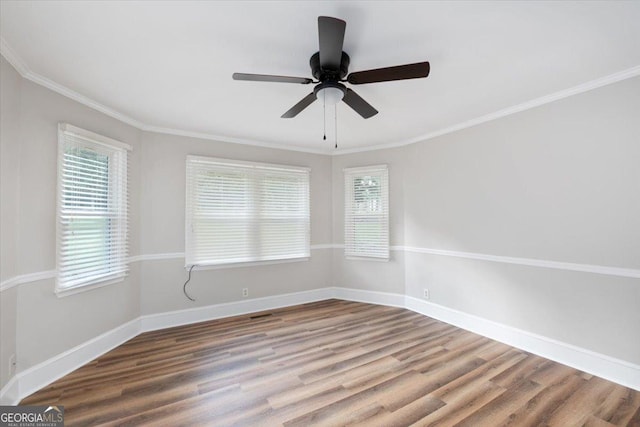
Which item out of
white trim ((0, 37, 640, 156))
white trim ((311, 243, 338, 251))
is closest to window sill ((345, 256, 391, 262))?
white trim ((311, 243, 338, 251))

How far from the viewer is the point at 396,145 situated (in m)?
4.41

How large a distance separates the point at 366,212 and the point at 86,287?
12.2ft

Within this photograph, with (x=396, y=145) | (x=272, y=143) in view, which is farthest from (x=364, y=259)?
(x=272, y=143)

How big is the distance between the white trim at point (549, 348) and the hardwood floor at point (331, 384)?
9cm

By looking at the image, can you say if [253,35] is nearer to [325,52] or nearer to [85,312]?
[325,52]

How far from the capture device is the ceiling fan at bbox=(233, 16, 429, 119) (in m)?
1.58

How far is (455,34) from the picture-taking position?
1860mm

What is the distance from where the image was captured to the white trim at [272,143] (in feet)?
7.40

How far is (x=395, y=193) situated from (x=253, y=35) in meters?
3.19

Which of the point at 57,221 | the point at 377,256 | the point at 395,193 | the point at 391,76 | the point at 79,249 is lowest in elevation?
the point at 377,256

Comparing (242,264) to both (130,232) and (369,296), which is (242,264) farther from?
(369,296)


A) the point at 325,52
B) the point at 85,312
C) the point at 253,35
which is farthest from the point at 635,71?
the point at 85,312

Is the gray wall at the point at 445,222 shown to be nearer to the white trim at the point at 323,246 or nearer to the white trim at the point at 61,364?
the white trim at the point at 61,364

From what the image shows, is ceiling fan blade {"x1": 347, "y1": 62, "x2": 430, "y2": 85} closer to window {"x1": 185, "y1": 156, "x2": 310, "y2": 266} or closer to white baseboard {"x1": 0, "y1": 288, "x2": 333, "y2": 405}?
window {"x1": 185, "y1": 156, "x2": 310, "y2": 266}
